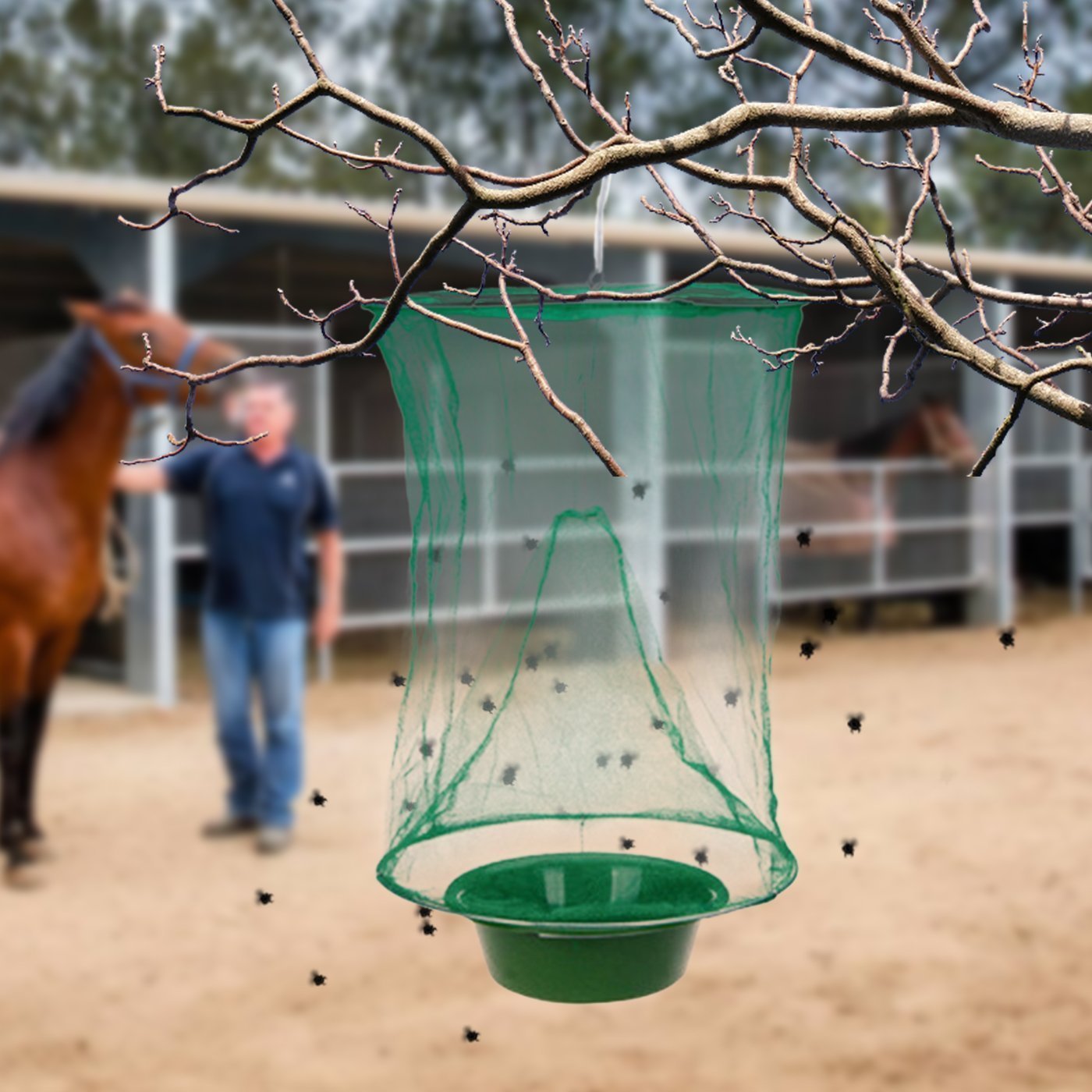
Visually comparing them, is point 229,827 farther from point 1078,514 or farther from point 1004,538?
point 1078,514

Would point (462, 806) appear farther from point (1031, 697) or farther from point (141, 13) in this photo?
point (141, 13)

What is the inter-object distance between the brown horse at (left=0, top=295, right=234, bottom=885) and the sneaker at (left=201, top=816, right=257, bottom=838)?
0.57 metres

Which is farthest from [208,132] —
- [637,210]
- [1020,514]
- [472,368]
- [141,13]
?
[472,368]

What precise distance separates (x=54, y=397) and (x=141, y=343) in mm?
350

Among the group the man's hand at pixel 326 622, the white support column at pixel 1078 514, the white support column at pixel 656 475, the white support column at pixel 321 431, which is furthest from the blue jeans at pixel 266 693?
the white support column at pixel 1078 514

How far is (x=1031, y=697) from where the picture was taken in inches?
308

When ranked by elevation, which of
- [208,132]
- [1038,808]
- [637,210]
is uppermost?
[208,132]

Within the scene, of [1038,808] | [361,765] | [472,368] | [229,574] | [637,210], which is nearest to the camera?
[472,368]

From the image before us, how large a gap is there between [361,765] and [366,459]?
5335 mm

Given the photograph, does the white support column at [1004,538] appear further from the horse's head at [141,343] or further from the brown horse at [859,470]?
the horse's head at [141,343]

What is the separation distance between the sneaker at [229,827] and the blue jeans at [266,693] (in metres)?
0.20

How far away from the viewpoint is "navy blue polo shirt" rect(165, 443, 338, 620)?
4.54 m

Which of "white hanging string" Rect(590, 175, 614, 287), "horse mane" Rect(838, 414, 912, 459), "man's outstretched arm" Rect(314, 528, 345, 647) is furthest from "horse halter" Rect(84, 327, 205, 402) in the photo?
"horse mane" Rect(838, 414, 912, 459)

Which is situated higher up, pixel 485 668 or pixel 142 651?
pixel 485 668
